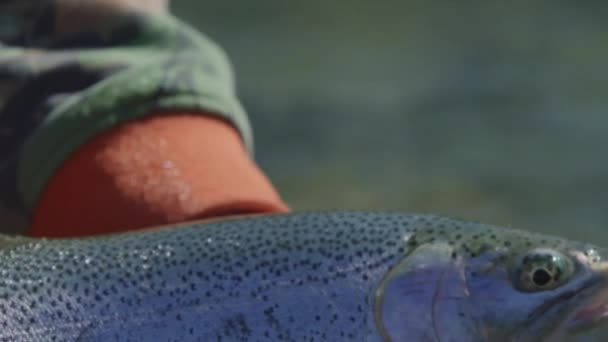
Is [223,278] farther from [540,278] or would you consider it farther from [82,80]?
[82,80]

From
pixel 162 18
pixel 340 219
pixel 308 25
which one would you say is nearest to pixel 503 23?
pixel 308 25

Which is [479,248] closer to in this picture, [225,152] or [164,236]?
[164,236]

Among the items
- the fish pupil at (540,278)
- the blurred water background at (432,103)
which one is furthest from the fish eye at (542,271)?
the blurred water background at (432,103)

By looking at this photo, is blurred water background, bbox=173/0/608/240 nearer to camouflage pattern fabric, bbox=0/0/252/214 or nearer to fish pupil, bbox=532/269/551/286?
camouflage pattern fabric, bbox=0/0/252/214

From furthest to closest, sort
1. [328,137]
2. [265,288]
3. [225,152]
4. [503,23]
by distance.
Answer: [503,23]
[328,137]
[225,152]
[265,288]

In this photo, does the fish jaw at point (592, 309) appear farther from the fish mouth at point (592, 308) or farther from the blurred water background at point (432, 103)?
the blurred water background at point (432, 103)

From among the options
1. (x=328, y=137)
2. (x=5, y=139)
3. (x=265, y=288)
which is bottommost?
(x=328, y=137)

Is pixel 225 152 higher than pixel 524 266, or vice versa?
pixel 524 266
